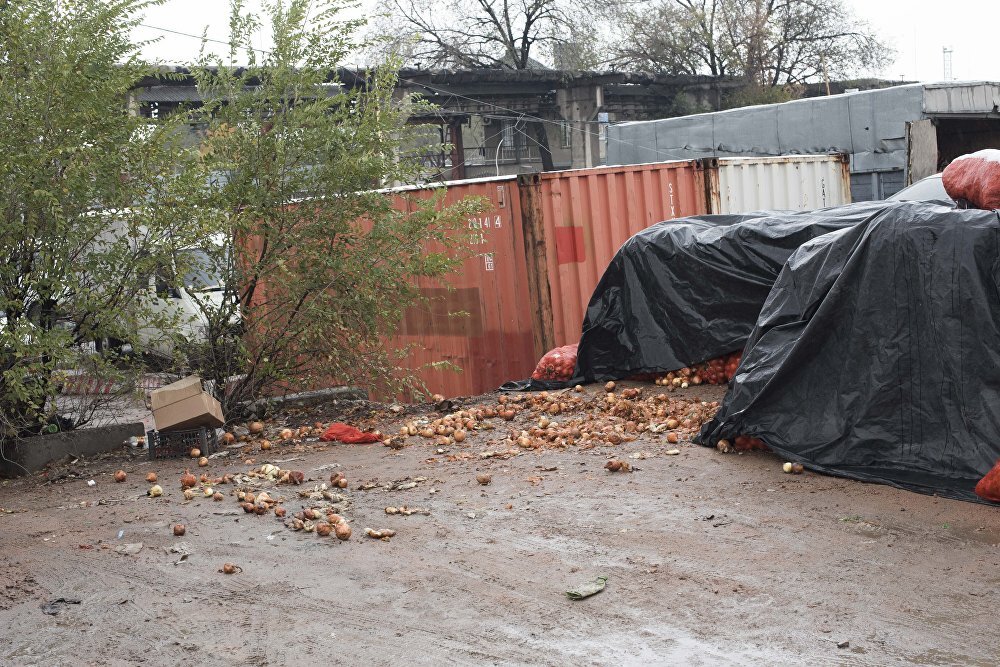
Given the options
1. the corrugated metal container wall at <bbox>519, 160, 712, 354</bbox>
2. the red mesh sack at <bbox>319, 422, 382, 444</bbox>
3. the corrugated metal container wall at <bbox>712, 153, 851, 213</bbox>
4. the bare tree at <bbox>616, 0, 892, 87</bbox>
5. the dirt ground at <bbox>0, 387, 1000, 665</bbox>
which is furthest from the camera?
the bare tree at <bbox>616, 0, 892, 87</bbox>

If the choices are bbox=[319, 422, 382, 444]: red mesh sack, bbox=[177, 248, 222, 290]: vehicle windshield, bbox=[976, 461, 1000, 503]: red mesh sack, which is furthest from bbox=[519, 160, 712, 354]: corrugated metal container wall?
bbox=[976, 461, 1000, 503]: red mesh sack

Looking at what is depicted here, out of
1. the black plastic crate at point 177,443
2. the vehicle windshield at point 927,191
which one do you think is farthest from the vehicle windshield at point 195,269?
the vehicle windshield at point 927,191

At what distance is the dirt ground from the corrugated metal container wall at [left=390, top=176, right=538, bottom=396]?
415 cm

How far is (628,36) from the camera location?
35062mm

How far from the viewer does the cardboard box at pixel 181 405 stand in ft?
23.6

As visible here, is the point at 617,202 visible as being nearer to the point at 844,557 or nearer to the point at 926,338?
the point at 926,338

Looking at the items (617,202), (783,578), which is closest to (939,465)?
(783,578)

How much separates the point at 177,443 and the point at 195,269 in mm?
1404

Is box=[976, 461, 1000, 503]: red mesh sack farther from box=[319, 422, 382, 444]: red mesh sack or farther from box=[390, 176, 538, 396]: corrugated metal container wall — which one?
box=[390, 176, 538, 396]: corrugated metal container wall

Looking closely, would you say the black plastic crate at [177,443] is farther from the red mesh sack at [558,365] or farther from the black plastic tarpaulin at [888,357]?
the black plastic tarpaulin at [888,357]

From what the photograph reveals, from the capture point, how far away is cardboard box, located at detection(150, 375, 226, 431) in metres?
7.19

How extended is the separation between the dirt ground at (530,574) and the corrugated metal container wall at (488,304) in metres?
4.15

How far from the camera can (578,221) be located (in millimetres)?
10250

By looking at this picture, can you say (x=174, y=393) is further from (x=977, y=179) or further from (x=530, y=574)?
(x=977, y=179)
